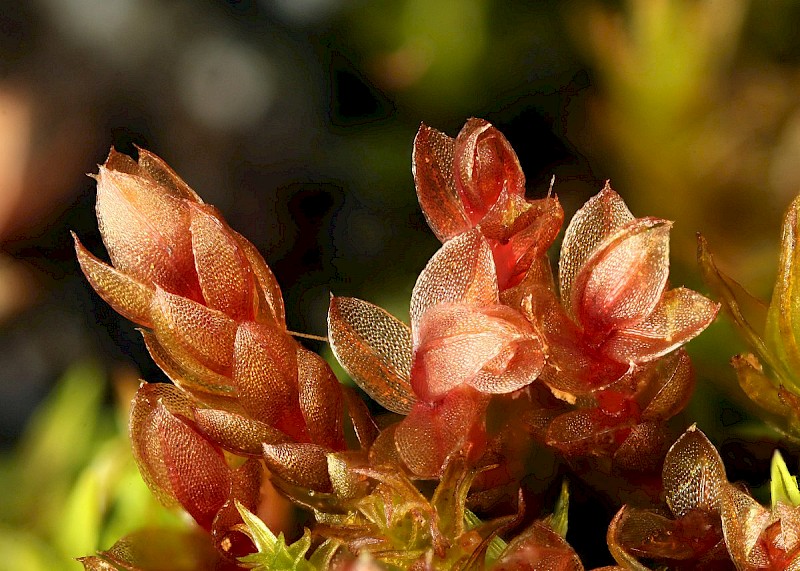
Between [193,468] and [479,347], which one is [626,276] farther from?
[193,468]

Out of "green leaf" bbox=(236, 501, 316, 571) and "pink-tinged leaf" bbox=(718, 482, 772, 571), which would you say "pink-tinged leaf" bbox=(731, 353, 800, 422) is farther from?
"green leaf" bbox=(236, 501, 316, 571)

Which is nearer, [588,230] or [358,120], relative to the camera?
[588,230]

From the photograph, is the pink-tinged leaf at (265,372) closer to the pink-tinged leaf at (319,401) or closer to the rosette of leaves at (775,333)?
the pink-tinged leaf at (319,401)

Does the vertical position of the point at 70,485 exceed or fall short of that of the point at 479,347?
it falls short

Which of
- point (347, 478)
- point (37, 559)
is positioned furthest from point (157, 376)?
point (347, 478)

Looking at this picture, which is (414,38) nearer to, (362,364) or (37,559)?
(362,364)

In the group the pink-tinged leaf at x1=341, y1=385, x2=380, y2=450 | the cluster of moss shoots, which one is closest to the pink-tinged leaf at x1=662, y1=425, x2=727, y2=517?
the cluster of moss shoots

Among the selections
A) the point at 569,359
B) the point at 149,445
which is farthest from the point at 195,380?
the point at 569,359
